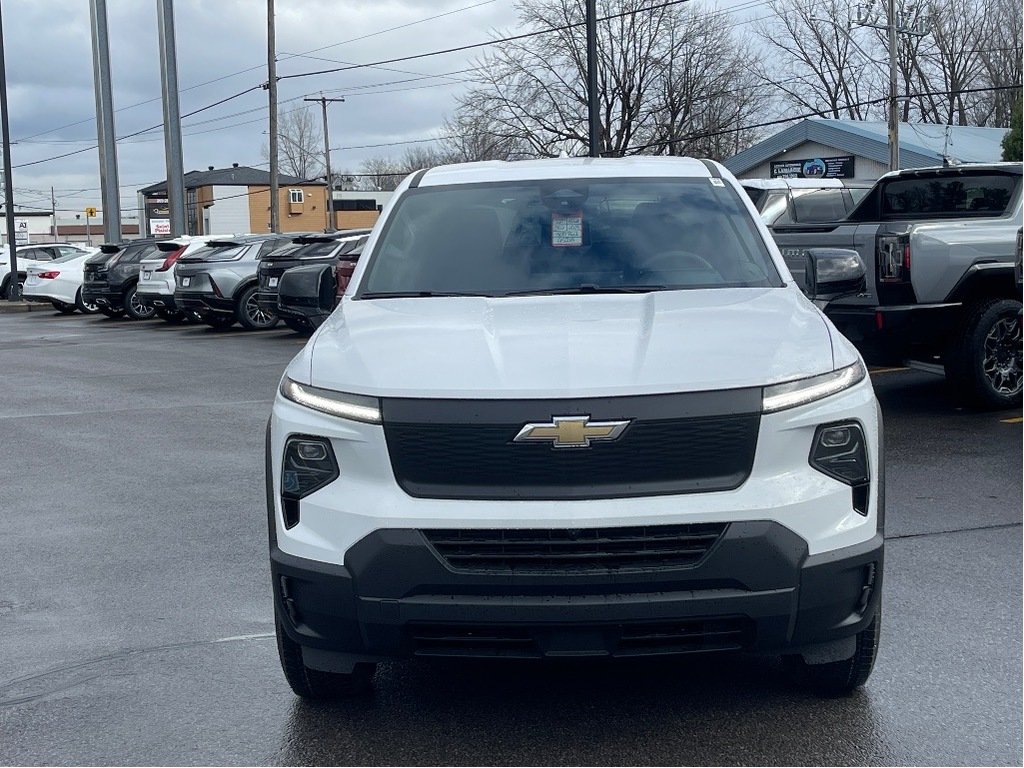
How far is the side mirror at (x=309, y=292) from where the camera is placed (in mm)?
5637

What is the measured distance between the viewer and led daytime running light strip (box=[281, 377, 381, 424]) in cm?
363

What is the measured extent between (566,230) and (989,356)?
572 centimetres

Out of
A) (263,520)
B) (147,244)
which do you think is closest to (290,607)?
(263,520)

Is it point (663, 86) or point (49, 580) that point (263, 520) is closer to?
point (49, 580)

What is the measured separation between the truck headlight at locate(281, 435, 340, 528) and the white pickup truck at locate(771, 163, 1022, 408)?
19.6 feet

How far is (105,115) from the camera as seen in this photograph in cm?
3638

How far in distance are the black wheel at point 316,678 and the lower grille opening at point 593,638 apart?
1.69 feet

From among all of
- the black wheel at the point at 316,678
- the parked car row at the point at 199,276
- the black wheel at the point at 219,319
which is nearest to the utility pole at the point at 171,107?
the parked car row at the point at 199,276

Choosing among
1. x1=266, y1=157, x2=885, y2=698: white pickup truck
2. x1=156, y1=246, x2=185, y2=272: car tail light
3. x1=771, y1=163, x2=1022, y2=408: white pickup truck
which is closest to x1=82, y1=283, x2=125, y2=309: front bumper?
x1=156, y1=246, x2=185, y2=272: car tail light

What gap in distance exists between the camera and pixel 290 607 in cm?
374

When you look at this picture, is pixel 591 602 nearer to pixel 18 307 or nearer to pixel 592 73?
pixel 592 73

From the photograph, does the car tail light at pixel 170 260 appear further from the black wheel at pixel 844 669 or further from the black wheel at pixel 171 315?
the black wheel at pixel 844 669

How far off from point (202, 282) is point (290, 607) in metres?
18.7

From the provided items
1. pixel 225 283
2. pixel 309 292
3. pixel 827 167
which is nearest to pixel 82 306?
pixel 225 283
